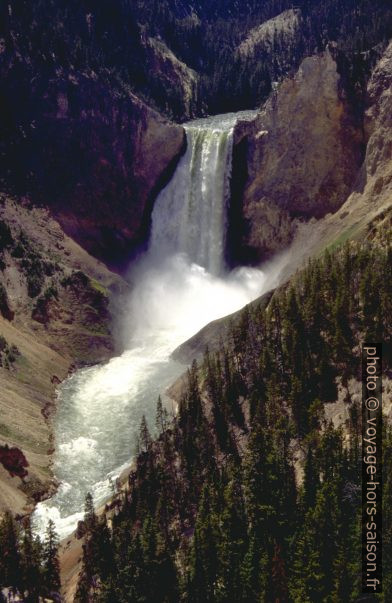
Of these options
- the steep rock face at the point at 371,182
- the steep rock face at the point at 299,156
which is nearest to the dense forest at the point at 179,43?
the steep rock face at the point at 371,182

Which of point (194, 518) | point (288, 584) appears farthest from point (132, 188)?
point (288, 584)

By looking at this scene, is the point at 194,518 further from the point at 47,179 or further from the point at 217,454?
the point at 47,179

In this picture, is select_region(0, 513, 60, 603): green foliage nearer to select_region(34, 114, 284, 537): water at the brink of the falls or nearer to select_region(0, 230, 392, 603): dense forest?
select_region(0, 230, 392, 603): dense forest

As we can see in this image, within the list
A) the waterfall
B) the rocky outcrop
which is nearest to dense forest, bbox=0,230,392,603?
the waterfall

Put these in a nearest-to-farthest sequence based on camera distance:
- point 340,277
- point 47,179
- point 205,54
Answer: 1. point 340,277
2. point 47,179
3. point 205,54

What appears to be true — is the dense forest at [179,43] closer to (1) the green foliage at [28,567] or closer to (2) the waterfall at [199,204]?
(2) the waterfall at [199,204]
